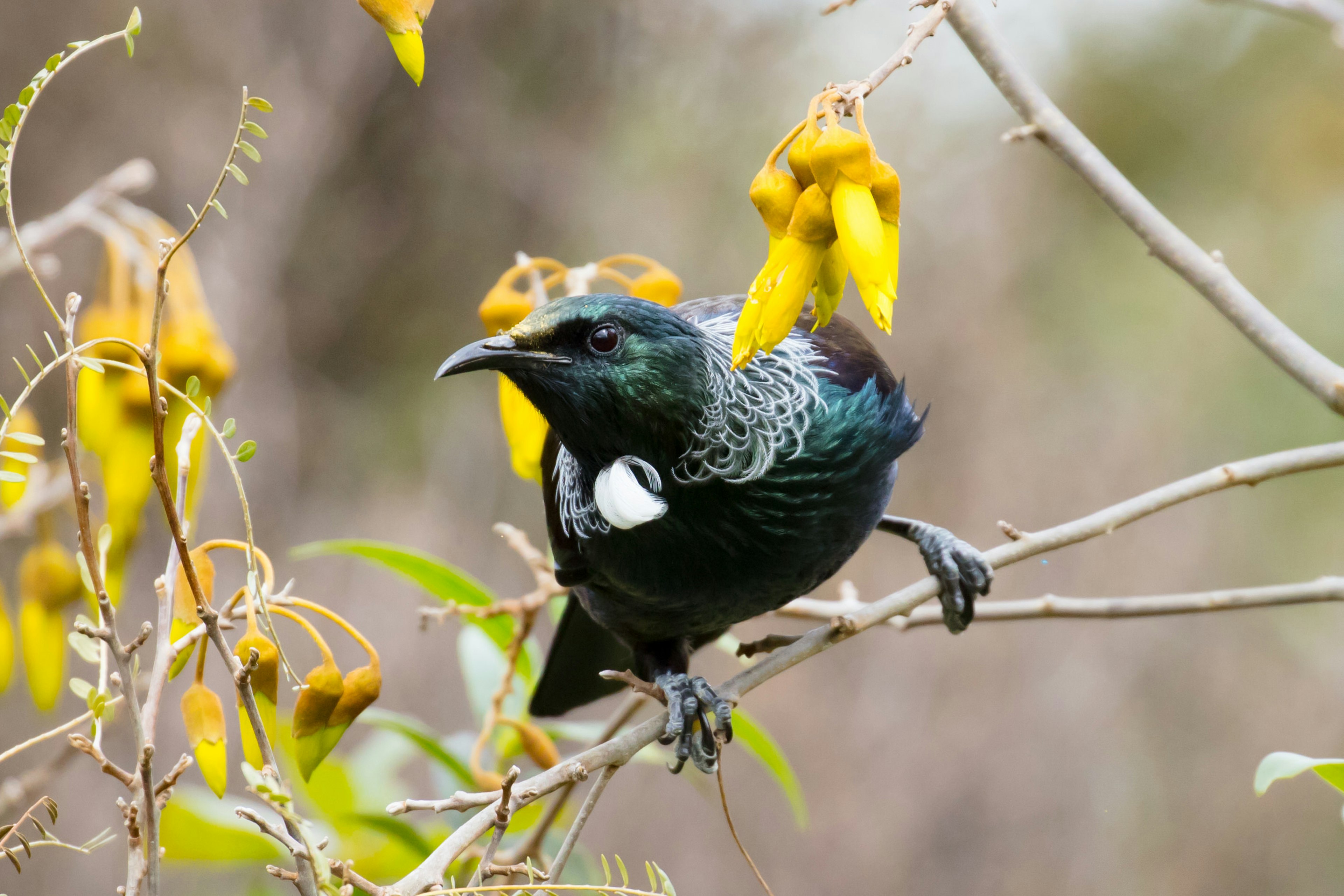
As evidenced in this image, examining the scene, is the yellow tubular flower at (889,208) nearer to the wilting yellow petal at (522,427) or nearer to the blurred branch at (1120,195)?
the blurred branch at (1120,195)

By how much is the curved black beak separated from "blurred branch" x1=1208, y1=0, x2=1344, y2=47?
89 centimetres

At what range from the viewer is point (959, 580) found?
5.13 feet

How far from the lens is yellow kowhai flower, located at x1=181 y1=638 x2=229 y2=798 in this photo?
90cm

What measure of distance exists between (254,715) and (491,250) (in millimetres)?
4405

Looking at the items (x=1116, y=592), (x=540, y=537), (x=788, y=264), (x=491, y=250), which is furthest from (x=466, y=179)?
(x=788, y=264)

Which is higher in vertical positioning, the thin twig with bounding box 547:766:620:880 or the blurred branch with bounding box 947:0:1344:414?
the blurred branch with bounding box 947:0:1344:414

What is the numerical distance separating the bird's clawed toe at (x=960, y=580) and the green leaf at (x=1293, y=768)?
501 mm

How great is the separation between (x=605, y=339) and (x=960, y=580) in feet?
2.27

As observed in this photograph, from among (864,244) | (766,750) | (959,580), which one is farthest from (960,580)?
(864,244)

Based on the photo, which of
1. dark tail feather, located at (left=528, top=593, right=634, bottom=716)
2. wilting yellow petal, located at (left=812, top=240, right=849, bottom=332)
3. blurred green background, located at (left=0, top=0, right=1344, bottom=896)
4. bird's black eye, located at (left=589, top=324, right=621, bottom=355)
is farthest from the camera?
blurred green background, located at (left=0, top=0, right=1344, bottom=896)

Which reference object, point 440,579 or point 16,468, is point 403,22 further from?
point 440,579

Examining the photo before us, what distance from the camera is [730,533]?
1307 mm

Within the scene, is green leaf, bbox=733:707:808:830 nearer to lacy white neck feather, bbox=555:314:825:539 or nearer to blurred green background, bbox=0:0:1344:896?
lacy white neck feather, bbox=555:314:825:539

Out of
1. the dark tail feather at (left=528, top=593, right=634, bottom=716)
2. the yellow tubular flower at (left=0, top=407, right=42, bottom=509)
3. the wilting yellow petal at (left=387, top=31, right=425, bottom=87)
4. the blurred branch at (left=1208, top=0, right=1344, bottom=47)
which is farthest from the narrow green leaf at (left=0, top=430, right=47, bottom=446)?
the blurred branch at (left=1208, top=0, right=1344, bottom=47)
